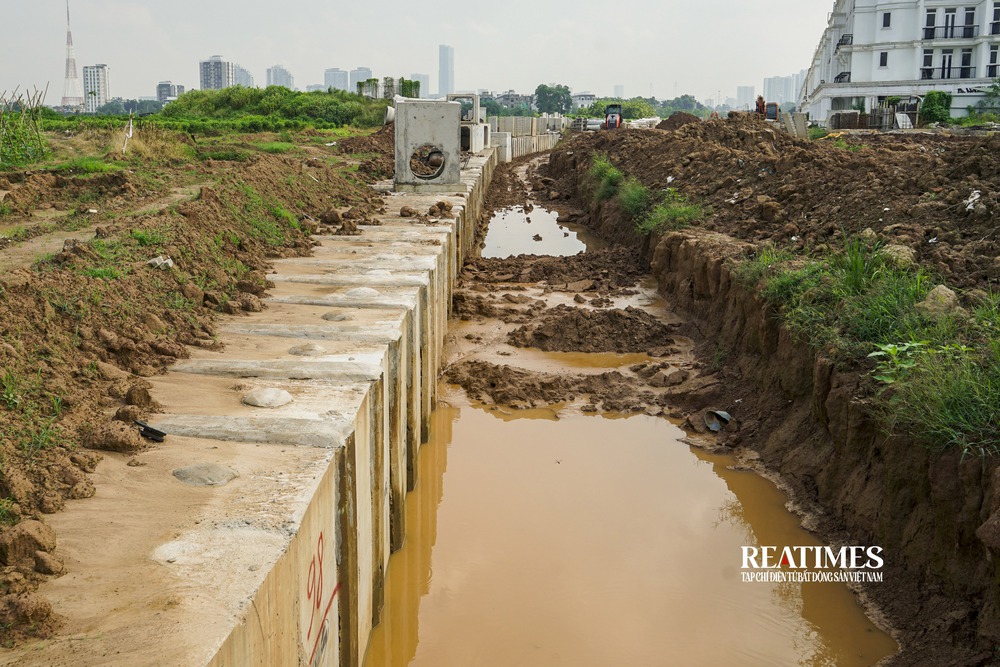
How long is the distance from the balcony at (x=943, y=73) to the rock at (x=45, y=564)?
66161 millimetres

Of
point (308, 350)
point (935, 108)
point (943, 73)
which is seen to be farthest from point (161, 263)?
point (943, 73)

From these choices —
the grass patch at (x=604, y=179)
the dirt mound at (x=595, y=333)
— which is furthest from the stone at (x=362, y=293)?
the grass patch at (x=604, y=179)

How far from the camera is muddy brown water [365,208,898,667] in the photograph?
5773 millimetres

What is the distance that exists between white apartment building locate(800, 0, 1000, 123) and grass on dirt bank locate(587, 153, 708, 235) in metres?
40.8

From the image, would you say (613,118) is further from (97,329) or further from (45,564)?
(45,564)

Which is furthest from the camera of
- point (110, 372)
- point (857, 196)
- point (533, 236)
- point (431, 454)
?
point (533, 236)

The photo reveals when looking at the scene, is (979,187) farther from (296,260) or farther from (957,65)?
(957,65)

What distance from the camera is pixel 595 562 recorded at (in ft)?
22.1

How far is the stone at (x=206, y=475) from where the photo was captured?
437cm

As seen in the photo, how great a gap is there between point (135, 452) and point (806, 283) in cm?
674

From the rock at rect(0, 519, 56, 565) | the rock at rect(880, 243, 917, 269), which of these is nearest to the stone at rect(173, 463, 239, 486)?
the rock at rect(0, 519, 56, 565)

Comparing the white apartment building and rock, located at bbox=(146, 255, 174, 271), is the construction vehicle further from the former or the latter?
rock, located at bbox=(146, 255, 174, 271)

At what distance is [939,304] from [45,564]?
22.1 feet

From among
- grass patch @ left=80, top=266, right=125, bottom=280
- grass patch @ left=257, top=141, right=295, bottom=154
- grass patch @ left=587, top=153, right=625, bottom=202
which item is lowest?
grass patch @ left=80, top=266, right=125, bottom=280
